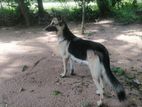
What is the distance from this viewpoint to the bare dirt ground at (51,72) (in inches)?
231

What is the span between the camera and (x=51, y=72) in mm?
7004

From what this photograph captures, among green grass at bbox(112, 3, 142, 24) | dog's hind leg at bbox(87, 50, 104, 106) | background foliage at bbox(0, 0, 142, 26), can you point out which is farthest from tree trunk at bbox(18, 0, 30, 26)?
dog's hind leg at bbox(87, 50, 104, 106)

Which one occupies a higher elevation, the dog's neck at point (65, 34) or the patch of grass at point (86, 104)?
the dog's neck at point (65, 34)

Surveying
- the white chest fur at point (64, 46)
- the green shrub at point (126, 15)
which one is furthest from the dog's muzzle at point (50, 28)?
the green shrub at point (126, 15)

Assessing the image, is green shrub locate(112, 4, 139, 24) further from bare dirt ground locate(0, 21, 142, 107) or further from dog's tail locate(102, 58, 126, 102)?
dog's tail locate(102, 58, 126, 102)

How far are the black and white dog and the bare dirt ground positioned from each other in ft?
1.53

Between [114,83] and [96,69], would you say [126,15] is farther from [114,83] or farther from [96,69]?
[114,83]

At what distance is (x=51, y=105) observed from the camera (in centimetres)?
572

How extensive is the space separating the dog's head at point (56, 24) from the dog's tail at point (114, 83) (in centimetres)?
137

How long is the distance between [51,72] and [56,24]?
46.2 inches

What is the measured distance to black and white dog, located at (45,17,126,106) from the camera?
539 centimetres

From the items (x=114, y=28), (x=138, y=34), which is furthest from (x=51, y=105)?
(x=114, y=28)

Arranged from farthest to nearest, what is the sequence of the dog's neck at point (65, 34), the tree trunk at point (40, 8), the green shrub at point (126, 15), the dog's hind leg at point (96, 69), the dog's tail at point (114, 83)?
the tree trunk at point (40, 8)
the green shrub at point (126, 15)
the dog's neck at point (65, 34)
the dog's hind leg at point (96, 69)
the dog's tail at point (114, 83)

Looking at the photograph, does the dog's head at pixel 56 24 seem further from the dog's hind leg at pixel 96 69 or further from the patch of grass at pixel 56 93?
the patch of grass at pixel 56 93
